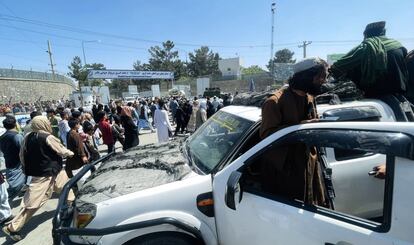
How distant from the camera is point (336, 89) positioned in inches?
144

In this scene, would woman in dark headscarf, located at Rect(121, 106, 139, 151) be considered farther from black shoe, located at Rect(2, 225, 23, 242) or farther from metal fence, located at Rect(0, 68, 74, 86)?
metal fence, located at Rect(0, 68, 74, 86)

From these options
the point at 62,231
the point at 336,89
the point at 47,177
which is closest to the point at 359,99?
the point at 336,89

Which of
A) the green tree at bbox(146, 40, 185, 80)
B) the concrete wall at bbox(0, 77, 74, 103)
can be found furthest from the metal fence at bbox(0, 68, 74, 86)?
the green tree at bbox(146, 40, 185, 80)

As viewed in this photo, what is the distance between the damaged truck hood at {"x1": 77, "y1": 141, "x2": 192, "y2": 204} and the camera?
2.55m

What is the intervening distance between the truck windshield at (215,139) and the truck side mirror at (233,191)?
0.46m

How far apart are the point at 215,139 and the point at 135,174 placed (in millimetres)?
909

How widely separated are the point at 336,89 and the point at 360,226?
2341mm

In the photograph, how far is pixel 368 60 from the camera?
3.29 metres

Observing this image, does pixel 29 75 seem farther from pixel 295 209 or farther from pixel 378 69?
pixel 295 209

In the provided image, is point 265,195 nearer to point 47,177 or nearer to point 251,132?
point 251,132

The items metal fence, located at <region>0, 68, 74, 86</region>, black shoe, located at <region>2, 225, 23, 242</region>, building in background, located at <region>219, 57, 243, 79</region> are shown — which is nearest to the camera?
black shoe, located at <region>2, 225, 23, 242</region>

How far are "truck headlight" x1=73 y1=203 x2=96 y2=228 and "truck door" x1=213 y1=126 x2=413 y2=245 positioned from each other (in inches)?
38.9

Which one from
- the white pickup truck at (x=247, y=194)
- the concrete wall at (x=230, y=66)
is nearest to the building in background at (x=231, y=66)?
the concrete wall at (x=230, y=66)

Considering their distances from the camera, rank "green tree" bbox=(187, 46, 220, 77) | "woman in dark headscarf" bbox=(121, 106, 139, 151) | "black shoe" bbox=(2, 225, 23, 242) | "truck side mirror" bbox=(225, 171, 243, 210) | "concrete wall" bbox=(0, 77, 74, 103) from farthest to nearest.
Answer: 1. "green tree" bbox=(187, 46, 220, 77)
2. "concrete wall" bbox=(0, 77, 74, 103)
3. "woman in dark headscarf" bbox=(121, 106, 139, 151)
4. "black shoe" bbox=(2, 225, 23, 242)
5. "truck side mirror" bbox=(225, 171, 243, 210)
